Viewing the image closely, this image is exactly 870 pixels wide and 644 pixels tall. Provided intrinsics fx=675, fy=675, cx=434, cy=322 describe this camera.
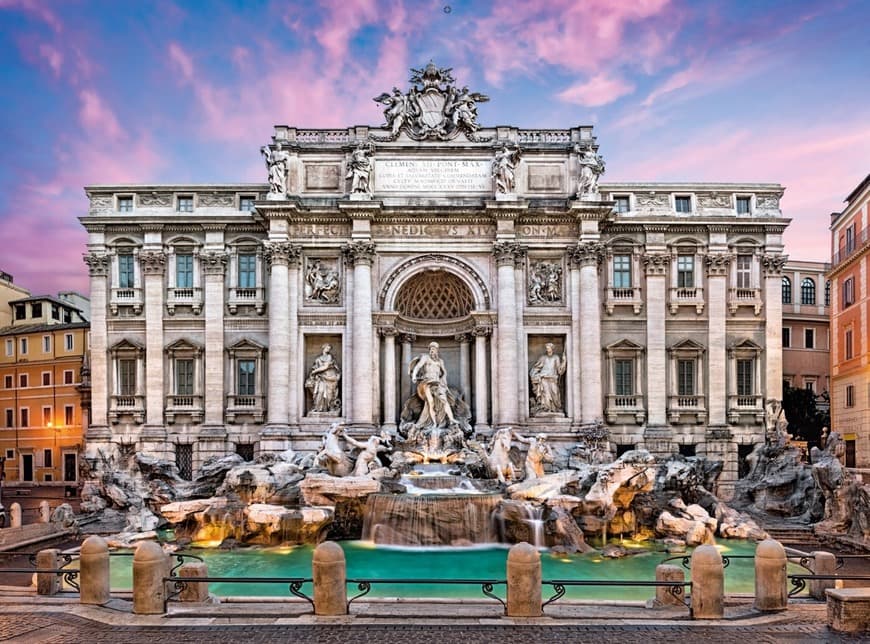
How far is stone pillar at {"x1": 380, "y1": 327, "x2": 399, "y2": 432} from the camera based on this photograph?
30625 millimetres

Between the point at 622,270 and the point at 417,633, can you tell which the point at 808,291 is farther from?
the point at 417,633

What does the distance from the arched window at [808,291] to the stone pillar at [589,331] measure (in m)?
28.1

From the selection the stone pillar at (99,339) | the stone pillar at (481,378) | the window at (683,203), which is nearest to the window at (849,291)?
the window at (683,203)

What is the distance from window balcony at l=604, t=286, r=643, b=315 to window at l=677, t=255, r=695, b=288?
221cm

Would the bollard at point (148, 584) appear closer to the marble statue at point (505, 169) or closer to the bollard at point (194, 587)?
the bollard at point (194, 587)

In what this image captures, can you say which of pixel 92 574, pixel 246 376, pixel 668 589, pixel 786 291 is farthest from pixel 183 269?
Result: pixel 786 291

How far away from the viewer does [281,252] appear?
98.7ft

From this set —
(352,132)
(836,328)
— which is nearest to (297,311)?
(352,132)

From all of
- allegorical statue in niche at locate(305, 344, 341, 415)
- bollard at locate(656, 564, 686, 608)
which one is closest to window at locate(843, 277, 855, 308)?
allegorical statue in niche at locate(305, 344, 341, 415)

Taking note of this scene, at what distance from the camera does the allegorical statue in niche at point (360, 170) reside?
98.9ft

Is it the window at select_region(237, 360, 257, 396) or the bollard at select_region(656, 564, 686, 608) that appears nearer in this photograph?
the bollard at select_region(656, 564, 686, 608)

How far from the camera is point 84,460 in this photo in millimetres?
29812

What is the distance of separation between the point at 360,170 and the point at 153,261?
10.7 m

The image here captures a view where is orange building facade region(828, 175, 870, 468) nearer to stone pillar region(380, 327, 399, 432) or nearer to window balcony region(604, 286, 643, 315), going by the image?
window balcony region(604, 286, 643, 315)
